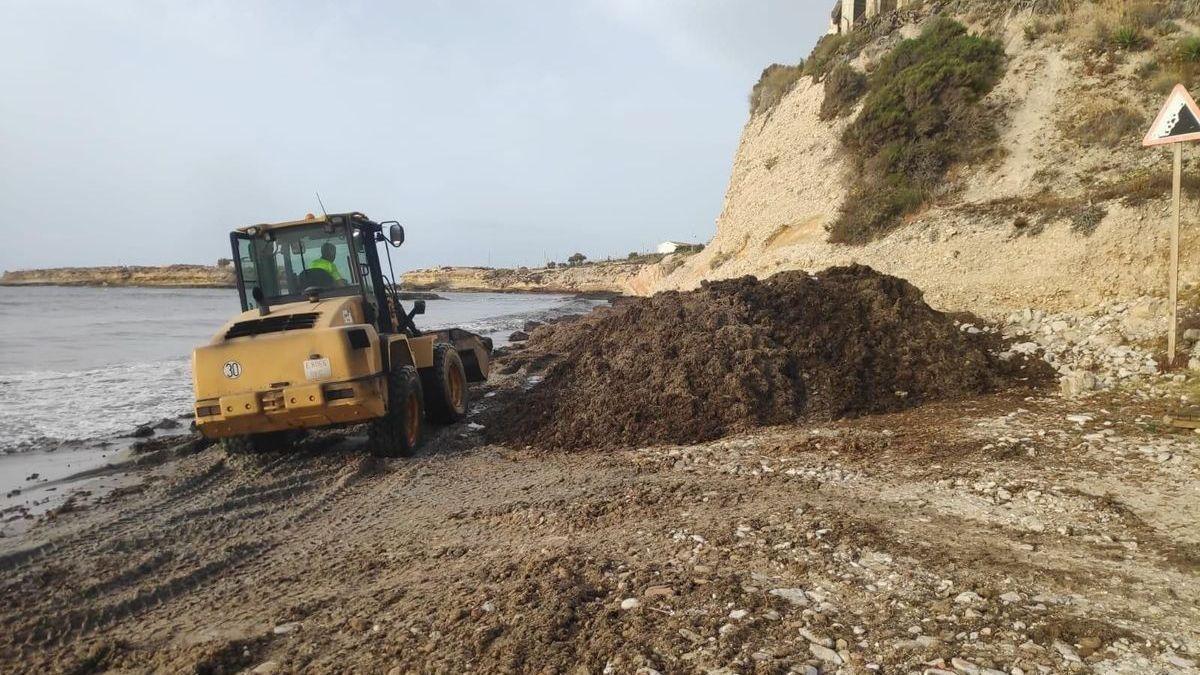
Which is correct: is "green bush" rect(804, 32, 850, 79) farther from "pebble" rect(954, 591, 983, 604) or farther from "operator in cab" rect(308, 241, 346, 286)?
"pebble" rect(954, 591, 983, 604)

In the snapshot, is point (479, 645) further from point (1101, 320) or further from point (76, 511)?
point (1101, 320)

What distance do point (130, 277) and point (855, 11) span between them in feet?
315

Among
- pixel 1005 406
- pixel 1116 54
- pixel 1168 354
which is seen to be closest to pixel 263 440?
pixel 1005 406

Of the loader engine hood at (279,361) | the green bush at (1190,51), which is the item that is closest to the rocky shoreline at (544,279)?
the green bush at (1190,51)

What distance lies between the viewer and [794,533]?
433 centimetres

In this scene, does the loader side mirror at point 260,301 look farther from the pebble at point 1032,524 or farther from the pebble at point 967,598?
the pebble at point 1032,524

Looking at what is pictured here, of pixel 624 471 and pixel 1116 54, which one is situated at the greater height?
pixel 1116 54

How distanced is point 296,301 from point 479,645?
6044 mm

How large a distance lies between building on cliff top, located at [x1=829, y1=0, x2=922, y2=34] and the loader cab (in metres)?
26.0

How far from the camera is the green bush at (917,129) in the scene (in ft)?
53.1

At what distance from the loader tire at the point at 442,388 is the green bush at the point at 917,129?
421 inches

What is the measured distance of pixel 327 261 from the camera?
27.1ft

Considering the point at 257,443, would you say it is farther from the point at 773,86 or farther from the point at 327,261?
the point at 773,86

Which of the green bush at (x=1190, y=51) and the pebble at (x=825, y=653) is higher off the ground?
the green bush at (x=1190, y=51)
